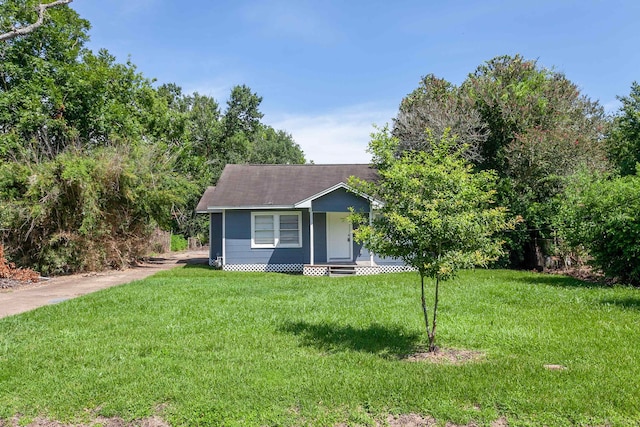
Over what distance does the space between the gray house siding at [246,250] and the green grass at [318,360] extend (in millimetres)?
7228

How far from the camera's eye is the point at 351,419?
3889 mm

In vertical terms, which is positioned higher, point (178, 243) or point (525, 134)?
point (525, 134)

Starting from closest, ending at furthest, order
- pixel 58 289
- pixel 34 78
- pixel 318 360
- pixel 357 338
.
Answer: pixel 318 360 < pixel 357 338 < pixel 58 289 < pixel 34 78

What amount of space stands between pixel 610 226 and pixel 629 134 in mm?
11387

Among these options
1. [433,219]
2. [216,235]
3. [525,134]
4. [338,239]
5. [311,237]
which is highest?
[525,134]

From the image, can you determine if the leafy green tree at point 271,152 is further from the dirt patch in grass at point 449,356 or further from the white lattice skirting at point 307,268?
the dirt patch in grass at point 449,356

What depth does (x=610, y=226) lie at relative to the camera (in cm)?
1130

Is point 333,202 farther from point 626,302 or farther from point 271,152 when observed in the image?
point 271,152

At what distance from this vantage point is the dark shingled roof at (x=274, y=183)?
675 inches

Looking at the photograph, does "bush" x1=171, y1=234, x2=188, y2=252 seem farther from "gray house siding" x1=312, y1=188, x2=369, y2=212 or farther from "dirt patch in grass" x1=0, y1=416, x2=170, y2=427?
"dirt patch in grass" x1=0, y1=416, x2=170, y2=427

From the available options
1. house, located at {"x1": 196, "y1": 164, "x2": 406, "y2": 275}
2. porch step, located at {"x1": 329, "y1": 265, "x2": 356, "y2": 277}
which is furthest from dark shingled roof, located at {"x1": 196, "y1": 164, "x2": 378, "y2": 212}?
porch step, located at {"x1": 329, "y1": 265, "x2": 356, "y2": 277}

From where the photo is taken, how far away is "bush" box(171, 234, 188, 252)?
30.2 metres

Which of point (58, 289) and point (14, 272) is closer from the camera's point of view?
point (58, 289)

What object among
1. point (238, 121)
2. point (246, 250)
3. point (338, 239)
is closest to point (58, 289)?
point (246, 250)
